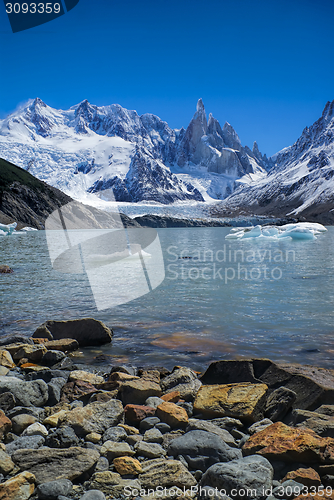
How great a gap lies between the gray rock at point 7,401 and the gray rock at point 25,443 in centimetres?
85

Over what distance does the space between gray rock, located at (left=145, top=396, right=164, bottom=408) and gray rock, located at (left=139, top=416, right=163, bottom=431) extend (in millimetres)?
433

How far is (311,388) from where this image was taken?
5.06 metres

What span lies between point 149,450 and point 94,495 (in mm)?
860

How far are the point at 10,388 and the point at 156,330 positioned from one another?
15.6ft

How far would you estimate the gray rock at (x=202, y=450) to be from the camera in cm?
367

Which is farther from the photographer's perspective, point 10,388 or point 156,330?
point 156,330

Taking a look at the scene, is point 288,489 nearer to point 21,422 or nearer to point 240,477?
point 240,477

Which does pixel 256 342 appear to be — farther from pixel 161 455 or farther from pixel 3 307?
pixel 3 307

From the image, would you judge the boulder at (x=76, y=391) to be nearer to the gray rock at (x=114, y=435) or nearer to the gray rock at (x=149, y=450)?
the gray rock at (x=114, y=435)

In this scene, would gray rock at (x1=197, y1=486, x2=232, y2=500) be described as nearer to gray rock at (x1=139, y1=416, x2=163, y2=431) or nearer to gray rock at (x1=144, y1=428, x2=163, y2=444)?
gray rock at (x1=144, y1=428, x2=163, y2=444)

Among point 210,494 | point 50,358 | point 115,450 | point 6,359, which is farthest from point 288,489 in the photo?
point 6,359

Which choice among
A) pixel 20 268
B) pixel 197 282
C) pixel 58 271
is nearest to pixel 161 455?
pixel 197 282

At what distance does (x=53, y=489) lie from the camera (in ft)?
10.3

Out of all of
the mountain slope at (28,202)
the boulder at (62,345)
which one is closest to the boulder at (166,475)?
the boulder at (62,345)
